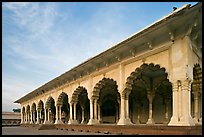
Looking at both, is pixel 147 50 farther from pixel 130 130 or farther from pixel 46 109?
pixel 46 109

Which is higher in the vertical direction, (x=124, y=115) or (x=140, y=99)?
(x=140, y=99)

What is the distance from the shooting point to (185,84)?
8875 mm

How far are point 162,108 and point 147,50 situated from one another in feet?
25.8

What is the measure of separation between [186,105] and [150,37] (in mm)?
3152

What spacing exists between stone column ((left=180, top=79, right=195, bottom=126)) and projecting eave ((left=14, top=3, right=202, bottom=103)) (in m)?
1.89

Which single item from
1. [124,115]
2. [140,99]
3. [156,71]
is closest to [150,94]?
[156,71]

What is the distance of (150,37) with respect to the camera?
1036 centimetres

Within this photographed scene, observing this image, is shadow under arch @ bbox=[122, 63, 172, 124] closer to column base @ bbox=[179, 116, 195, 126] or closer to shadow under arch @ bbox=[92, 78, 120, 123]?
shadow under arch @ bbox=[92, 78, 120, 123]

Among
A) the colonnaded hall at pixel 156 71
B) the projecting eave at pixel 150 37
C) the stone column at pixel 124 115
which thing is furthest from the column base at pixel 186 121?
the stone column at pixel 124 115

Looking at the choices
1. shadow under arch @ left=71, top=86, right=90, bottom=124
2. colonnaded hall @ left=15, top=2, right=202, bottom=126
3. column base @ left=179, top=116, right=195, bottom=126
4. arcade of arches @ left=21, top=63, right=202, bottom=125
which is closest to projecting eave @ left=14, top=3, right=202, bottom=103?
colonnaded hall @ left=15, top=2, right=202, bottom=126

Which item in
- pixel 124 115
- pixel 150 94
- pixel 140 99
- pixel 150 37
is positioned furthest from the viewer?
pixel 140 99

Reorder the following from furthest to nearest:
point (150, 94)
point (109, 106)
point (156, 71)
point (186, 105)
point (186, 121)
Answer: point (109, 106), point (150, 94), point (156, 71), point (186, 105), point (186, 121)

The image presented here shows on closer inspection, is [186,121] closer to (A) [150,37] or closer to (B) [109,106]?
(A) [150,37]

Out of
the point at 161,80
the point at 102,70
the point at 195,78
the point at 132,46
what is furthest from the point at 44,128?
the point at 195,78
